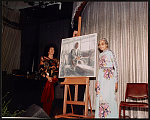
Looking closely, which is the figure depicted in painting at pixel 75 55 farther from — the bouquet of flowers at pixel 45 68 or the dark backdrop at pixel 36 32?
the dark backdrop at pixel 36 32

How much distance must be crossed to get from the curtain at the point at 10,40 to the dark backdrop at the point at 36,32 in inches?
6.1

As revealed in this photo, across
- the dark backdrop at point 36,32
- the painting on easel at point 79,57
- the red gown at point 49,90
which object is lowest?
the red gown at point 49,90

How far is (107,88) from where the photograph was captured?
3.22 metres

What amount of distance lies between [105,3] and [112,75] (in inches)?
73.4

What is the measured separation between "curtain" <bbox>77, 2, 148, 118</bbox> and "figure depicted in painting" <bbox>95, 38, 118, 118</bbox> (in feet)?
1.68

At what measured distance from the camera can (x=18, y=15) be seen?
571cm

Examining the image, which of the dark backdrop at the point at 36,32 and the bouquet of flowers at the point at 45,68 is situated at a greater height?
the dark backdrop at the point at 36,32

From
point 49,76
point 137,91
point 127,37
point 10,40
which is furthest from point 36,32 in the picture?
point 137,91

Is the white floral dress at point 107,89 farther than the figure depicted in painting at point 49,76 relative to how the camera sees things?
No

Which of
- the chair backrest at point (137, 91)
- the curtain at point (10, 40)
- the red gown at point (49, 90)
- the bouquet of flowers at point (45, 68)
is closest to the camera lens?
the chair backrest at point (137, 91)

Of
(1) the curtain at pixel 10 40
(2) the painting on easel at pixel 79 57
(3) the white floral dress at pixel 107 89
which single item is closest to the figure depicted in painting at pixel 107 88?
(3) the white floral dress at pixel 107 89

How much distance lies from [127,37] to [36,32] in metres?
2.99

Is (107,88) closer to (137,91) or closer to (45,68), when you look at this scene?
(137,91)

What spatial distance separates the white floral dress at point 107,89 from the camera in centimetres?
316
